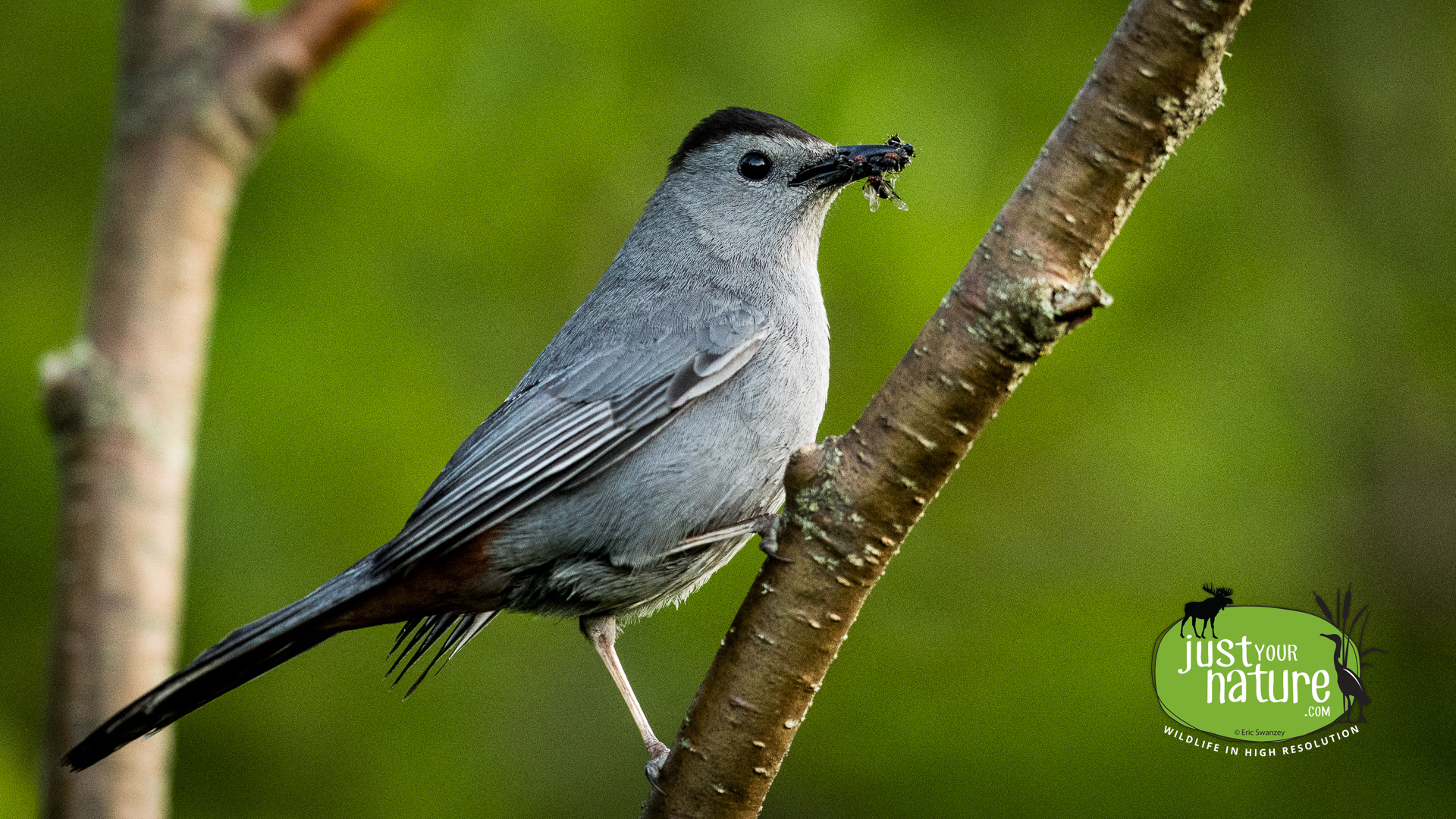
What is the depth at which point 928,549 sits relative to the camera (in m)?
4.41

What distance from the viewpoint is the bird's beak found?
12.4ft

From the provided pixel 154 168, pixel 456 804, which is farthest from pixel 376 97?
pixel 456 804

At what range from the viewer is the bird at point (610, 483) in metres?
3.29

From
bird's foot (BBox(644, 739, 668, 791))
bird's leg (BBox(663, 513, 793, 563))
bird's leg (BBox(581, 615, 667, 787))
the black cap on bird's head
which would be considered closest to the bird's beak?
the black cap on bird's head

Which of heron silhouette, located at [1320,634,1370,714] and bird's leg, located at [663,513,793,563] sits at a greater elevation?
heron silhouette, located at [1320,634,1370,714]

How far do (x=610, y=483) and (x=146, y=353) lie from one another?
129cm

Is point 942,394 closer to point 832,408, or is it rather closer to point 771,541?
point 771,541

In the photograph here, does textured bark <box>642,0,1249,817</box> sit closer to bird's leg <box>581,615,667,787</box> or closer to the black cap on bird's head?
→ bird's leg <box>581,615,667,787</box>

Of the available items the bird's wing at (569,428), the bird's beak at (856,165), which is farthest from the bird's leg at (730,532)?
the bird's beak at (856,165)

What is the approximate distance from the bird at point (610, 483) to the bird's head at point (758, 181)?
0.15 m

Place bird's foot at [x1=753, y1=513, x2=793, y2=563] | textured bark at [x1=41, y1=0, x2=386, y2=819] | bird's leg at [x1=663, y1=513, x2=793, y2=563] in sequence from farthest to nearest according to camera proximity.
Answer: bird's leg at [x1=663, y1=513, x2=793, y2=563], textured bark at [x1=41, y1=0, x2=386, y2=819], bird's foot at [x1=753, y1=513, x2=793, y2=563]

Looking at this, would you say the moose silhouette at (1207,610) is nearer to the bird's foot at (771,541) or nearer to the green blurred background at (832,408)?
the green blurred background at (832,408)

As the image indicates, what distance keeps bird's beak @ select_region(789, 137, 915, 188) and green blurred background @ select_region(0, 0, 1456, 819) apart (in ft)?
0.88

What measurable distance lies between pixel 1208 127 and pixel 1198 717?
7.02 feet
